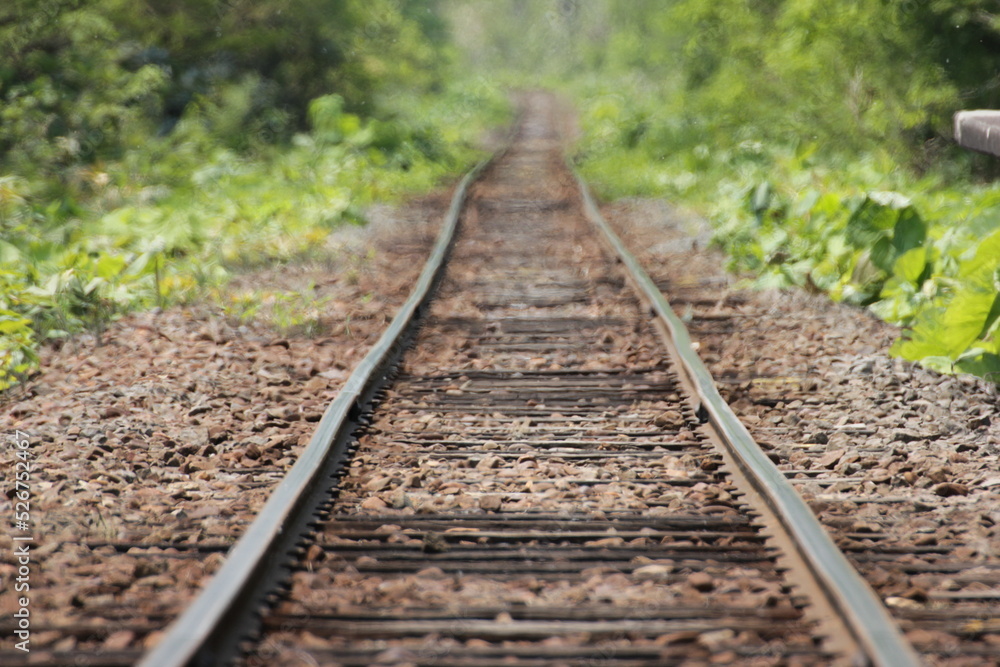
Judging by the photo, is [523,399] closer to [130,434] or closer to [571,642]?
[130,434]

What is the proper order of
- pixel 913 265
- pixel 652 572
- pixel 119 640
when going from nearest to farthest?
pixel 119 640, pixel 652 572, pixel 913 265

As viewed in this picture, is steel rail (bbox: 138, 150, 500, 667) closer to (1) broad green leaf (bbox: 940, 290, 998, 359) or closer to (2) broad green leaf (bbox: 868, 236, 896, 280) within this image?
(1) broad green leaf (bbox: 940, 290, 998, 359)

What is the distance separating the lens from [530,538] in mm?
3217

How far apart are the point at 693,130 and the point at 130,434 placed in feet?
53.9

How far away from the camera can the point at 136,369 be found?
→ 526cm

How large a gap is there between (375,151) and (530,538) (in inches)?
530

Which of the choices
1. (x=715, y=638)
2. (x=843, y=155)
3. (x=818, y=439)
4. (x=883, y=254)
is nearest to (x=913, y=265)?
(x=883, y=254)

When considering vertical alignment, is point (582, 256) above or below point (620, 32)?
below

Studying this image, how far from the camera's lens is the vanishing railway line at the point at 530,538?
2.45m

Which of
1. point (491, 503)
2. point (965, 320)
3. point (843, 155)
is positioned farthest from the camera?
point (843, 155)

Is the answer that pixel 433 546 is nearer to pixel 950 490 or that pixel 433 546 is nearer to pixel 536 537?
pixel 536 537

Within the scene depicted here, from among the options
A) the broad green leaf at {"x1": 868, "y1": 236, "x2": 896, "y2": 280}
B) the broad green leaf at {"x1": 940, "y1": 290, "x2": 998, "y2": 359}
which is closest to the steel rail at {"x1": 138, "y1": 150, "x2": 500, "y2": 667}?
the broad green leaf at {"x1": 940, "y1": 290, "x2": 998, "y2": 359}

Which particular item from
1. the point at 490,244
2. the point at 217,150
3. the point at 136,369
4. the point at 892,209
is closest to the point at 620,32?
the point at 217,150

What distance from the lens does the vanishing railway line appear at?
245 cm
